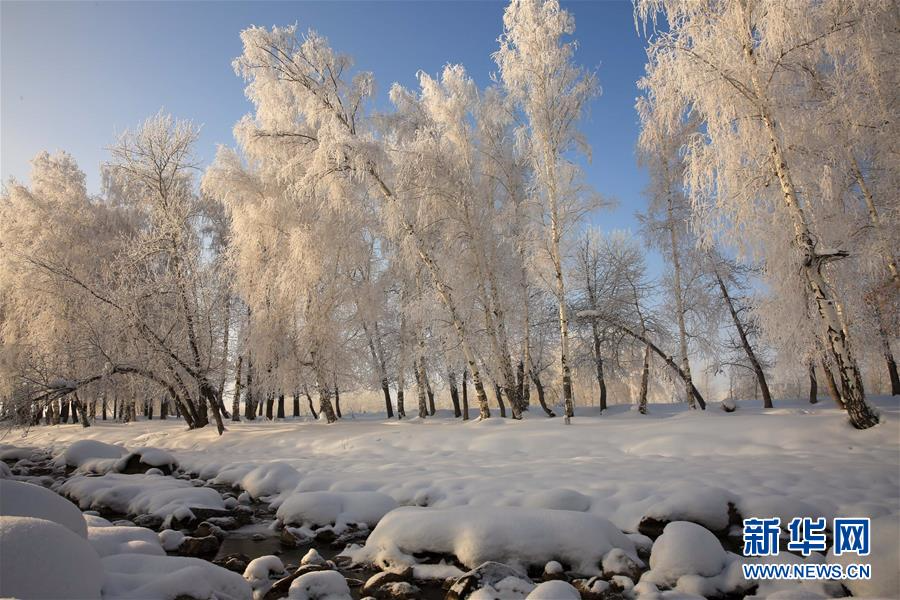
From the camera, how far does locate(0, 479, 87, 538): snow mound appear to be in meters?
3.82

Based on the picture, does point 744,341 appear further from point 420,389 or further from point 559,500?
point 559,500

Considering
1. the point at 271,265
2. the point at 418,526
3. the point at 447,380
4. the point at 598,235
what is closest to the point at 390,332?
the point at 447,380

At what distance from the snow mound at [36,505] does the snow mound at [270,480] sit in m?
3.80

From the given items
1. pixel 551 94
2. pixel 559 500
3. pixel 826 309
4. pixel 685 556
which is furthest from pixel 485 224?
pixel 685 556

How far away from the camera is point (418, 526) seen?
4.72m

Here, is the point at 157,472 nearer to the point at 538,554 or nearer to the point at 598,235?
the point at 538,554

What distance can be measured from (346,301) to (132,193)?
13720 millimetres

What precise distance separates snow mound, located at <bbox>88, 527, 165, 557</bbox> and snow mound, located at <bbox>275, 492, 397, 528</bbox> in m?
1.58

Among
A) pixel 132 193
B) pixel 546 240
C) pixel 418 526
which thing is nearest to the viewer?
pixel 418 526

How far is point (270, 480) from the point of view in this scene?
7918mm

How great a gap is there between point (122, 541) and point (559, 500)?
457 centimetres

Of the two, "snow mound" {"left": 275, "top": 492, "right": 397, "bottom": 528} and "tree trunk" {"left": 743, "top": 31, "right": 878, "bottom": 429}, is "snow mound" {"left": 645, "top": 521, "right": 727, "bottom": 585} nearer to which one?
"snow mound" {"left": 275, "top": 492, "right": 397, "bottom": 528}

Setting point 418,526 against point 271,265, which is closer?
point 418,526

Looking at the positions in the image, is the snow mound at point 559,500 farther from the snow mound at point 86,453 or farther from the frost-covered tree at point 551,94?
the snow mound at point 86,453
